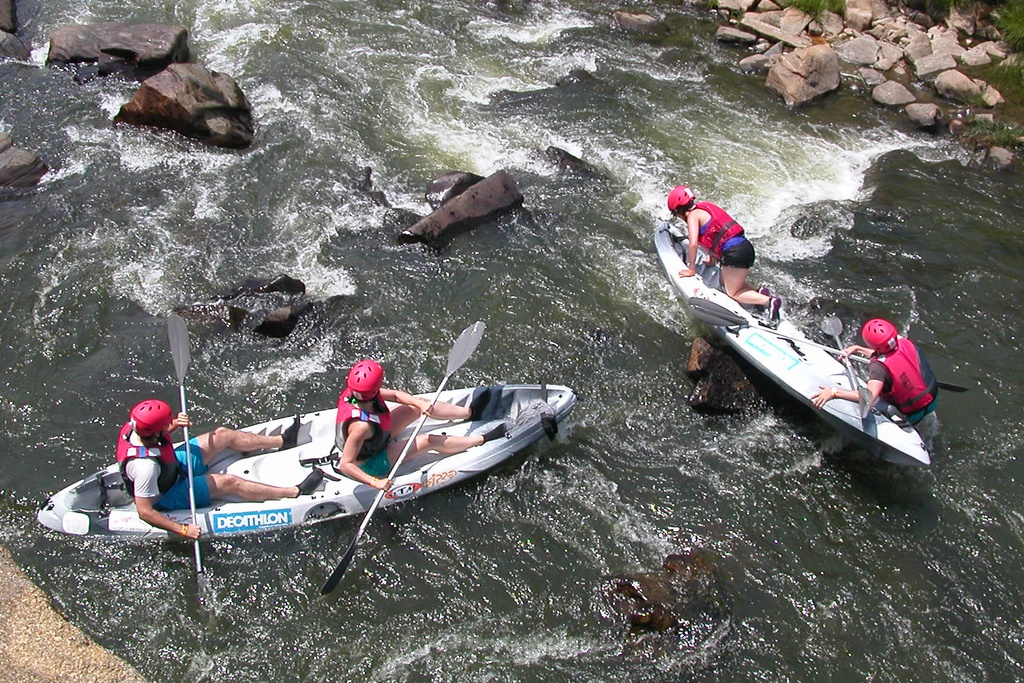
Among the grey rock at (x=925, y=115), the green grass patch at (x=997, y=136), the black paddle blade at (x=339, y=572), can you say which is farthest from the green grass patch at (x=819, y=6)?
the black paddle blade at (x=339, y=572)

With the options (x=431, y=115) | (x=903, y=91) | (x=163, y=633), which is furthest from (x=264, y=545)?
(x=903, y=91)

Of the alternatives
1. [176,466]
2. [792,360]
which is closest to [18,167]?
[176,466]

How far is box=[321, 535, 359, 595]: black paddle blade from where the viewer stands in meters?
6.16

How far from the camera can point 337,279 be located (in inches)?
356

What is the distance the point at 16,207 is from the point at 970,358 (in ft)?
36.6

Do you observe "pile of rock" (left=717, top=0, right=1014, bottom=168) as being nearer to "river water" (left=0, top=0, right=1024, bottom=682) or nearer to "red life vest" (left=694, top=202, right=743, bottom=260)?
"river water" (left=0, top=0, right=1024, bottom=682)

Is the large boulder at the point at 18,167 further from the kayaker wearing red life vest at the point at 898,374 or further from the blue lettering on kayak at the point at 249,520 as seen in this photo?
the kayaker wearing red life vest at the point at 898,374

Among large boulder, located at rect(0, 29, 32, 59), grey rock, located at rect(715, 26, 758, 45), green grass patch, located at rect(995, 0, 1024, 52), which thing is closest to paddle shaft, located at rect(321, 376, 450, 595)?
grey rock, located at rect(715, 26, 758, 45)

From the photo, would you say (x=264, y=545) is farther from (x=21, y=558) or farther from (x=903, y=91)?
(x=903, y=91)

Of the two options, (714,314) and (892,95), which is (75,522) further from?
(892,95)

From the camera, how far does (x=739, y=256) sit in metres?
8.54

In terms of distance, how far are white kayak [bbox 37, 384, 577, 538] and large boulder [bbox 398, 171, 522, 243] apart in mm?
2572

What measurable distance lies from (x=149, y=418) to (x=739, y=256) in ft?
19.4

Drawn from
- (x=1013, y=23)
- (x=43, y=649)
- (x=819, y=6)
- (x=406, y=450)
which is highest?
(x=1013, y=23)
